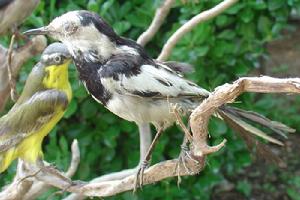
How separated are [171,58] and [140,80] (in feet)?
3.24

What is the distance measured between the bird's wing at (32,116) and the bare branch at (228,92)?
637mm

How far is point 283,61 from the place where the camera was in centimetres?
455

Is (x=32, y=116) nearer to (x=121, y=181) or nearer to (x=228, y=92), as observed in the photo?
(x=121, y=181)

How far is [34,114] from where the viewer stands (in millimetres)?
2033

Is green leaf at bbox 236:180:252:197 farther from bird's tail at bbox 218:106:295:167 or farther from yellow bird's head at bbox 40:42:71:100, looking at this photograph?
bird's tail at bbox 218:106:295:167

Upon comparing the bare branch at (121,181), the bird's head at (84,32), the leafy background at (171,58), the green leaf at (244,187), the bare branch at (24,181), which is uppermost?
the bird's head at (84,32)

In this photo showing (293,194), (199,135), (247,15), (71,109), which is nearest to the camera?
(199,135)

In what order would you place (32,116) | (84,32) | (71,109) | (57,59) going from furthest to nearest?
(71,109) < (32,116) < (57,59) < (84,32)

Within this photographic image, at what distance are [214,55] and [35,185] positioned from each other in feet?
3.01

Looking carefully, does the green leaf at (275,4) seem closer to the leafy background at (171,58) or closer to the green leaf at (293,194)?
the leafy background at (171,58)

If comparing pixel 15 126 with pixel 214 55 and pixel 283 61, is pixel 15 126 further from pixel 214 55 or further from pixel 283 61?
pixel 283 61

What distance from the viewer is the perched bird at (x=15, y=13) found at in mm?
2479

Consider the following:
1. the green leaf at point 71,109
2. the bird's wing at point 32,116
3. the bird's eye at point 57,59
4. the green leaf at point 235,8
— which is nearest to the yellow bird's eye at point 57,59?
the bird's eye at point 57,59

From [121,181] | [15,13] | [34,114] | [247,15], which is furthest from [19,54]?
[247,15]
